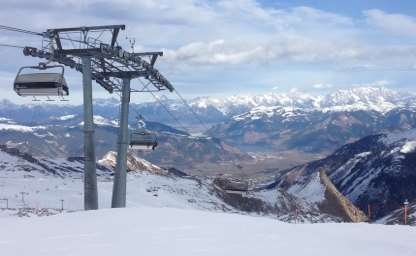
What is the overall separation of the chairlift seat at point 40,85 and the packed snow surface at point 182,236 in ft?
30.9

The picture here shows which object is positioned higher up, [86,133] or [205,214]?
[86,133]

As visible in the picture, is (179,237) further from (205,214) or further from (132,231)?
(205,214)

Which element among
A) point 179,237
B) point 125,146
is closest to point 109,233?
point 179,237

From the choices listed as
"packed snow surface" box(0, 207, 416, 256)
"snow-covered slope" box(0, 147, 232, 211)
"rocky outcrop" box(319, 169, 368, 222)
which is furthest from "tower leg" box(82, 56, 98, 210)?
"rocky outcrop" box(319, 169, 368, 222)

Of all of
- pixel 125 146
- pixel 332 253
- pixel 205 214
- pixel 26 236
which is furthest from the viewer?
pixel 125 146

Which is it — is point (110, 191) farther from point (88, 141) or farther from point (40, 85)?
point (40, 85)

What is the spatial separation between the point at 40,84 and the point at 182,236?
15888 millimetres

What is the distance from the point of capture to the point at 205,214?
2733 cm

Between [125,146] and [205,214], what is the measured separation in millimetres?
17732

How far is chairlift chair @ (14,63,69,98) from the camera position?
3212 centimetres

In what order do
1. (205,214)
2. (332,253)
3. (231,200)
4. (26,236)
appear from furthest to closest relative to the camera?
(231,200) < (205,214) < (26,236) < (332,253)

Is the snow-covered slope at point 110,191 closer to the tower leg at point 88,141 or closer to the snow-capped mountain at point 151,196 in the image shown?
the snow-capped mountain at point 151,196

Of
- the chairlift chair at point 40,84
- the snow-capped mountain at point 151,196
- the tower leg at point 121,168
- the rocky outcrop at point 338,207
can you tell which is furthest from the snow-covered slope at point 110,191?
the rocky outcrop at point 338,207

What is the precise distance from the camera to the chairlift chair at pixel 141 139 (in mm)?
45938
